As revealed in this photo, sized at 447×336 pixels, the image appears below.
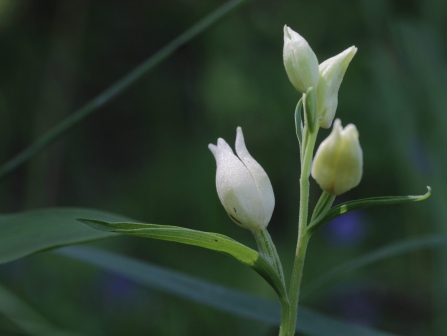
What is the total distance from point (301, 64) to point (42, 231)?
357mm

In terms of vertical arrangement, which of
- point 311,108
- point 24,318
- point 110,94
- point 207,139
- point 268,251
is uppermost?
point 207,139

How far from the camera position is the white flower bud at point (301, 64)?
562 millimetres

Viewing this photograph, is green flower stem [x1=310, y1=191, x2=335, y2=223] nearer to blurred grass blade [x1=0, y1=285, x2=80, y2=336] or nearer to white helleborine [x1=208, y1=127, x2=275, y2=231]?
white helleborine [x1=208, y1=127, x2=275, y2=231]

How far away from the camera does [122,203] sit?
2.36 m

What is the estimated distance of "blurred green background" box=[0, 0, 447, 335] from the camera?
4.85 feet

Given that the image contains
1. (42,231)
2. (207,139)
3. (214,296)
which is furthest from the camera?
(207,139)

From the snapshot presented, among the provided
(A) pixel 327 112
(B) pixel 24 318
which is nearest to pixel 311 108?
(A) pixel 327 112

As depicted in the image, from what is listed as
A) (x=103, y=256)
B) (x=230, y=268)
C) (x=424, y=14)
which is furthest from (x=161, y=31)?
(x=103, y=256)

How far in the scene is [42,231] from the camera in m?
0.66

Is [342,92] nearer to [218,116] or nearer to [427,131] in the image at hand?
[218,116]

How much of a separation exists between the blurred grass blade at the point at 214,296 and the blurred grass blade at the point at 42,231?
0.46 ft

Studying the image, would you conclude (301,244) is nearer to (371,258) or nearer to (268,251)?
(268,251)

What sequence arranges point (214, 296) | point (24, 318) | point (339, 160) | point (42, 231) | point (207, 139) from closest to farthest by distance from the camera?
point (339, 160) → point (42, 231) → point (214, 296) → point (24, 318) → point (207, 139)

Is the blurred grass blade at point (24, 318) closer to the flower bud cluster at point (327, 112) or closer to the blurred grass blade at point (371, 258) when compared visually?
the blurred grass blade at point (371, 258)
